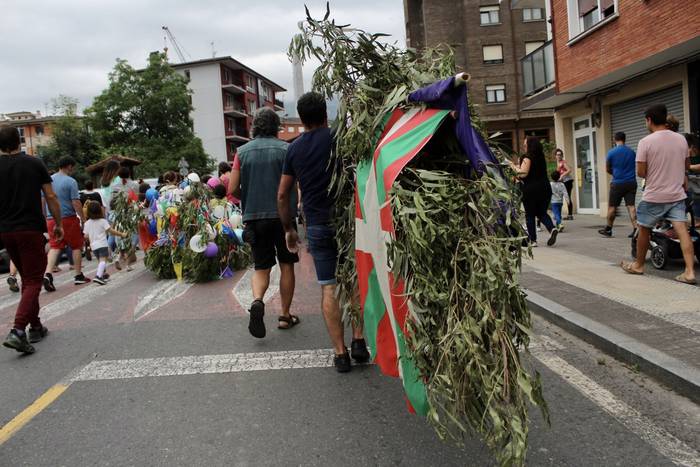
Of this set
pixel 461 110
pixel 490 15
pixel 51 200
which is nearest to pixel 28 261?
pixel 51 200

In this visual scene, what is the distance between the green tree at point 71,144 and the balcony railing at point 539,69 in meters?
40.6

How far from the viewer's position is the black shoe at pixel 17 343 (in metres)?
4.80

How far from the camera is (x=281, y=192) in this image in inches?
172

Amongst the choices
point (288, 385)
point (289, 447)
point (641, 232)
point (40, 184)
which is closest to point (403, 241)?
point (289, 447)

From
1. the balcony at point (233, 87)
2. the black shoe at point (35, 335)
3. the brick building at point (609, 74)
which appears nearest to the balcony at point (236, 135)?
the balcony at point (233, 87)

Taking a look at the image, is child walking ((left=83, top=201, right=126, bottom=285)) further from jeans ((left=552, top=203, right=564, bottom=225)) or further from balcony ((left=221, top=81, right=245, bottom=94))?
balcony ((left=221, top=81, right=245, bottom=94))

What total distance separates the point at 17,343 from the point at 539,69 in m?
17.4

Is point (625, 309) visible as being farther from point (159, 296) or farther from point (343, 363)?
point (159, 296)

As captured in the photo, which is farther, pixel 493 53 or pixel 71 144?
pixel 71 144

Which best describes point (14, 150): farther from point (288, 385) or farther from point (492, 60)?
point (492, 60)

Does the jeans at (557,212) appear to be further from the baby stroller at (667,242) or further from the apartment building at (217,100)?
the apartment building at (217,100)

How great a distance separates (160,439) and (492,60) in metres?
40.6

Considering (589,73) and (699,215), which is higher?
(589,73)

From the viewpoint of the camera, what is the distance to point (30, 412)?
3.66 metres
